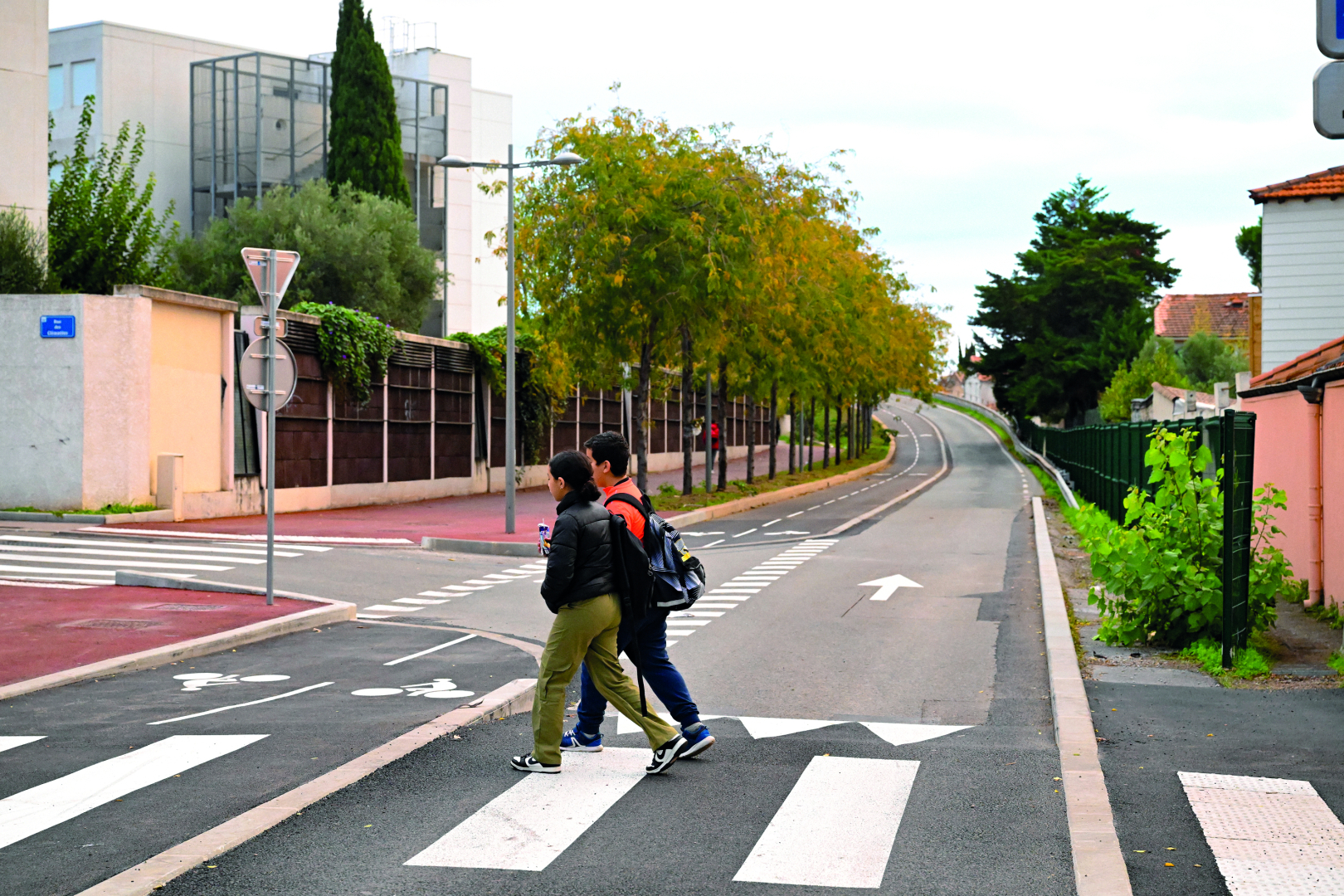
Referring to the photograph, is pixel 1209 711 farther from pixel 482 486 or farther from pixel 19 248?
pixel 482 486

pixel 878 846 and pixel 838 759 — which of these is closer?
pixel 878 846

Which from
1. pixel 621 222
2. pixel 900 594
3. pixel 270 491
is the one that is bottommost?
pixel 900 594

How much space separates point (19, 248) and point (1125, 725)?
999 inches

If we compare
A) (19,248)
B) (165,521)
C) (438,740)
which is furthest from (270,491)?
(19,248)

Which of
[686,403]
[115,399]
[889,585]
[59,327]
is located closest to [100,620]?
[889,585]

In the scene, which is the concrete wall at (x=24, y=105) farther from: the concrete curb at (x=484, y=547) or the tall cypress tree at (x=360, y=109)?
the tall cypress tree at (x=360, y=109)

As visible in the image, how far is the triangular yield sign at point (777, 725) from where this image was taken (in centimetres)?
801

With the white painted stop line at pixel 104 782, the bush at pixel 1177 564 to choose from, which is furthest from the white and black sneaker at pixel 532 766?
the bush at pixel 1177 564

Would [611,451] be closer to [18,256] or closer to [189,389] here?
[189,389]

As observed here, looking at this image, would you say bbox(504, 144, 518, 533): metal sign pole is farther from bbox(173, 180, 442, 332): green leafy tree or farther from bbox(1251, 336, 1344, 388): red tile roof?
bbox(173, 180, 442, 332): green leafy tree

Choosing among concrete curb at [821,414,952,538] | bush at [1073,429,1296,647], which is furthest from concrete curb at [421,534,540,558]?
bush at [1073,429,1296,647]

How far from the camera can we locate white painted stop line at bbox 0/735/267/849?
600cm

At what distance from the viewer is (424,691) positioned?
943cm

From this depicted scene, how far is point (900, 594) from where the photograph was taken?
15719 millimetres
